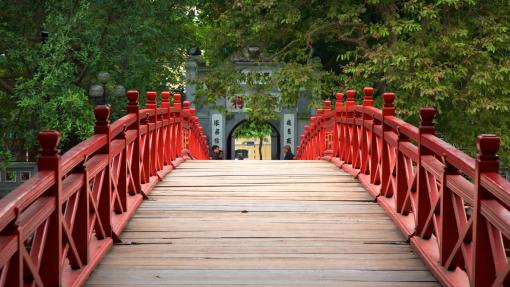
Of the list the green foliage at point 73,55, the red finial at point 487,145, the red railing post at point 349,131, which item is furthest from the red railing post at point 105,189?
the green foliage at point 73,55

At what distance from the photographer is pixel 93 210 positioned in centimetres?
571

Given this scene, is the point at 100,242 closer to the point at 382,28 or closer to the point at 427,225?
the point at 427,225

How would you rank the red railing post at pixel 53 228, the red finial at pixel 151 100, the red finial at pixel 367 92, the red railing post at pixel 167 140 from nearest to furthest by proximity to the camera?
the red railing post at pixel 53 228 < the red finial at pixel 151 100 < the red finial at pixel 367 92 < the red railing post at pixel 167 140

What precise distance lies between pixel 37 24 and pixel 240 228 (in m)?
15.3

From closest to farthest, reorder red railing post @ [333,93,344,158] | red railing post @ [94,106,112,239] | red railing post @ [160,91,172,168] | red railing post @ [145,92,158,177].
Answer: red railing post @ [94,106,112,239], red railing post @ [145,92,158,177], red railing post @ [160,91,172,168], red railing post @ [333,93,344,158]

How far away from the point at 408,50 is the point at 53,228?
1502 centimetres

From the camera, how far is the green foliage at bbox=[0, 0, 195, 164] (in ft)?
58.5

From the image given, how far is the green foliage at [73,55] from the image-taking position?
58.5 feet

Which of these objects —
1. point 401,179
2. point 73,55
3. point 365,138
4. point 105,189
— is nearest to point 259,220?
point 401,179

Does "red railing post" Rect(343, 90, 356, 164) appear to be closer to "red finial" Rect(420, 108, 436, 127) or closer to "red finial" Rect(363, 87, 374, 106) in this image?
"red finial" Rect(363, 87, 374, 106)

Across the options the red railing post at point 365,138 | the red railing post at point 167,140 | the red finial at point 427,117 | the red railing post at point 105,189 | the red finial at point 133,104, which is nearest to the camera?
the red finial at point 427,117

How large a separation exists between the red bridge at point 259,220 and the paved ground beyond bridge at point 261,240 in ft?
0.05

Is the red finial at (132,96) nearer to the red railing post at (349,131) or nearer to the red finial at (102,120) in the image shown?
the red finial at (102,120)

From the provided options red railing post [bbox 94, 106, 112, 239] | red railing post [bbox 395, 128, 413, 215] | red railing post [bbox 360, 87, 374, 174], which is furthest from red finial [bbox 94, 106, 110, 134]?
red railing post [bbox 360, 87, 374, 174]
